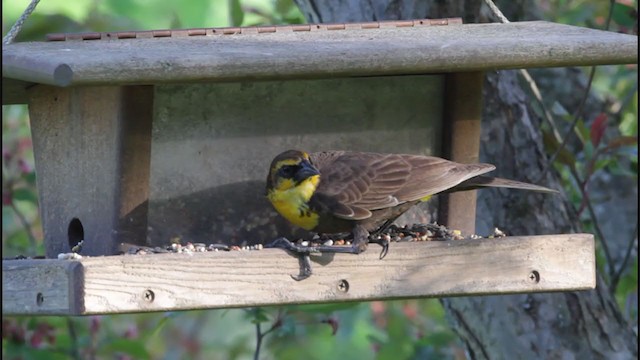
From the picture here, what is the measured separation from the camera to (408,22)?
13.9ft

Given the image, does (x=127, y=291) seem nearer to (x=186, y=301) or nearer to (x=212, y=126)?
(x=186, y=301)

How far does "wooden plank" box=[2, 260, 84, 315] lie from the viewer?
307 centimetres

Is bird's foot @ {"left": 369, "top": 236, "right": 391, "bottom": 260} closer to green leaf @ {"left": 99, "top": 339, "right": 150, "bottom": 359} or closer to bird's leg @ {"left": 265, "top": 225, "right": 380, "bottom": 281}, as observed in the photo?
bird's leg @ {"left": 265, "top": 225, "right": 380, "bottom": 281}

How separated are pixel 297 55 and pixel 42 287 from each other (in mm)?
921

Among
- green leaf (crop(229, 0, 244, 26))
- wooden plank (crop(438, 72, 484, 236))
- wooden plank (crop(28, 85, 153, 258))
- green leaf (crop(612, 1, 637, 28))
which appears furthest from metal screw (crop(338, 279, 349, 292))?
green leaf (crop(612, 1, 637, 28))

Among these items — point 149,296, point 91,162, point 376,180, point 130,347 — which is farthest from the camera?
point 130,347

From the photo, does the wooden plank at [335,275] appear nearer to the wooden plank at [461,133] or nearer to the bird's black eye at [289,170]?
the bird's black eye at [289,170]

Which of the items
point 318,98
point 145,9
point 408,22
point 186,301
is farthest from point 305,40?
point 145,9

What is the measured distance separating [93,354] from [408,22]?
1945 millimetres

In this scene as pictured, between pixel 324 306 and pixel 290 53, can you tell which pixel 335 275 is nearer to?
pixel 290 53

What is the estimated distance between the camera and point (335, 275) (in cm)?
340

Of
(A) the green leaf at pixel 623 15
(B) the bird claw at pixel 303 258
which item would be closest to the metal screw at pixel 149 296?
(B) the bird claw at pixel 303 258

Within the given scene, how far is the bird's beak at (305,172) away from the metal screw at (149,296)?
2.20 feet

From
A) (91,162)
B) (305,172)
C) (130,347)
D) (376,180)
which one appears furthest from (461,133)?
(130,347)
